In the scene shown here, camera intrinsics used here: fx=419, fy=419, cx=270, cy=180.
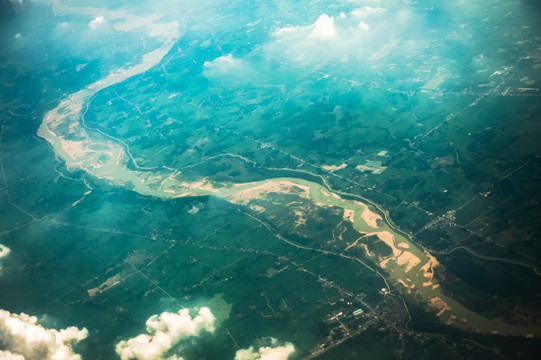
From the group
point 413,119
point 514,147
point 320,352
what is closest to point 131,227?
point 320,352

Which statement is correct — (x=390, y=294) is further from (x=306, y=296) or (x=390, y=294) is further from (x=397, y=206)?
(x=397, y=206)

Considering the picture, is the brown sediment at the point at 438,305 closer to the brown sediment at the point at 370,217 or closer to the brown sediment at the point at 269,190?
the brown sediment at the point at 370,217

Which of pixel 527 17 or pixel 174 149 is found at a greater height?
pixel 527 17

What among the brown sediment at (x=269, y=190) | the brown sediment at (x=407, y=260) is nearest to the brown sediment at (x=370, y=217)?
the brown sediment at (x=407, y=260)

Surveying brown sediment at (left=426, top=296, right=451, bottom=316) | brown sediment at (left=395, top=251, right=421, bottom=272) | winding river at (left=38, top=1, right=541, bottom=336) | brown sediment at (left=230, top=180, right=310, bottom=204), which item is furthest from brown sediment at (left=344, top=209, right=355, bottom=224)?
brown sediment at (left=426, top=296, right=451, bottom=316)

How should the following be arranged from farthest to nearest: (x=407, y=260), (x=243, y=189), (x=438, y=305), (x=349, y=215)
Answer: (x=243, y=189), (x=349, y=215), (x=407, y=260), (x=438, y=305)

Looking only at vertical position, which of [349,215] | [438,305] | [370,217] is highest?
[438,305]

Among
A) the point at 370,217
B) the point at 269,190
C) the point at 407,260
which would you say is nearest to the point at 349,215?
the point at 370,217

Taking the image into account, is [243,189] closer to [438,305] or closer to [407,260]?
[407,260]

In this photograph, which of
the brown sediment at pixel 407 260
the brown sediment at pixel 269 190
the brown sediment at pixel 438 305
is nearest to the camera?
the brown sediment at pixel 438 305

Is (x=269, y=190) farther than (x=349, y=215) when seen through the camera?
Yes

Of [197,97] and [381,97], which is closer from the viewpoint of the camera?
[381,97]
